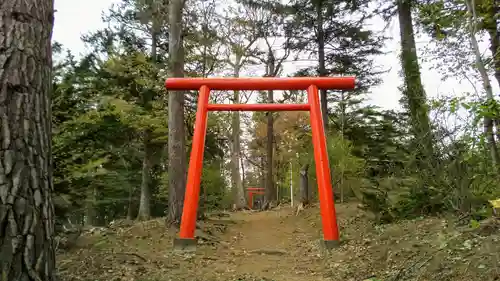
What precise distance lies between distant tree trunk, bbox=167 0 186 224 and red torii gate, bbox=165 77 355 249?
30.3 inches

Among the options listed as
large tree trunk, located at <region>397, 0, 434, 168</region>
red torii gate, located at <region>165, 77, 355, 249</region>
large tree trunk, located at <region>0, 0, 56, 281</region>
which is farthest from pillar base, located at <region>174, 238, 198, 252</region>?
large tree trunk, located at <region>0, 0, 56, 281</region>

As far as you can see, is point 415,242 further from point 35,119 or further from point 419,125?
point 35,119

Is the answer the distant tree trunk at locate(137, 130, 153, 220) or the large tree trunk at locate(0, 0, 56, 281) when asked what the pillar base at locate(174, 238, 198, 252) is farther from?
the distant tree trunk at locate(137, 130, 153, 220)

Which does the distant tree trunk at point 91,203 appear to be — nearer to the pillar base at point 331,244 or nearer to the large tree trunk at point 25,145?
the pillar base at point 331,244

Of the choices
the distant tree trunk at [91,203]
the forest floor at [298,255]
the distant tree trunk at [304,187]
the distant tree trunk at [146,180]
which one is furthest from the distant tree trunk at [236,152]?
the forest floor at [298,255]

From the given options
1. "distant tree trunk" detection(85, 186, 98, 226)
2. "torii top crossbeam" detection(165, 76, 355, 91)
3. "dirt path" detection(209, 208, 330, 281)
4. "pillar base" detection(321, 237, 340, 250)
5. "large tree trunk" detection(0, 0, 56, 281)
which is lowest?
"dirt path" detection(209, 208, 330, 281)

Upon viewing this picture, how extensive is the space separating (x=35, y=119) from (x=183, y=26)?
7.42 meters

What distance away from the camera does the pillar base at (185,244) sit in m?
6.69

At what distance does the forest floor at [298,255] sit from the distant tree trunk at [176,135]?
602 millimetres

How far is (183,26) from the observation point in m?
8.96

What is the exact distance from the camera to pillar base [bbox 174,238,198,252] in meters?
6.69

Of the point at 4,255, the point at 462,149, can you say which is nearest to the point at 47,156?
the point at 4,255

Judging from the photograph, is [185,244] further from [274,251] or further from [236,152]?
[236,152]

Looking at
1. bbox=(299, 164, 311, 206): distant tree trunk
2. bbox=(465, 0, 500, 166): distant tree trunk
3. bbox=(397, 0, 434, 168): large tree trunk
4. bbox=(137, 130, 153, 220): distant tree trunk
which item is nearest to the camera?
A: bbox=(465, 0, 500, 166): distant tree trunk
